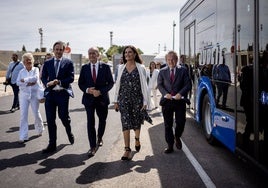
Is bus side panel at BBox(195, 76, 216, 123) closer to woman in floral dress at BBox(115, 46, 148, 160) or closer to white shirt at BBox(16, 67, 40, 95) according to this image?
woman in floral dress at BBox(115, 46, 148, 160)

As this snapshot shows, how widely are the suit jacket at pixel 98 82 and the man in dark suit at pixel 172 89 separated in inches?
39.9

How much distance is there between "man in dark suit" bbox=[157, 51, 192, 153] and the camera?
6.80 meters

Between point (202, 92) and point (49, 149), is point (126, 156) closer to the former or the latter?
point (49, 149)

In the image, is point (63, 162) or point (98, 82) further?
point (98, 82)

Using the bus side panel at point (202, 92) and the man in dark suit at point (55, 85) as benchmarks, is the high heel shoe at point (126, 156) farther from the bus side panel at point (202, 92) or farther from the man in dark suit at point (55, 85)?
the bus side panel at point (202, 92)

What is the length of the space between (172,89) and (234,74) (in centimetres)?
193

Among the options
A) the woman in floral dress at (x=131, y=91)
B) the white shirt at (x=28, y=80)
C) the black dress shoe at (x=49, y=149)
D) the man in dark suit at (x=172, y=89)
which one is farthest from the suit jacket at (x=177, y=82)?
the white shirt at (x=28, y=80)

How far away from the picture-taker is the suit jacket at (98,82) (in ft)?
22.0

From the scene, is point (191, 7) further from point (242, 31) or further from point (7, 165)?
point (7, 165)

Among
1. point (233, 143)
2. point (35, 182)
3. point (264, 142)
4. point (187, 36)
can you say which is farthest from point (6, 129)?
point (264, 142)

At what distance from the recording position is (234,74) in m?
5.09

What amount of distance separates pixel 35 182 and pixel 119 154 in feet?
6.27

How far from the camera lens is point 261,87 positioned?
399 cm

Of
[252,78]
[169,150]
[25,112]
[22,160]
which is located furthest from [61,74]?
[252,78]
